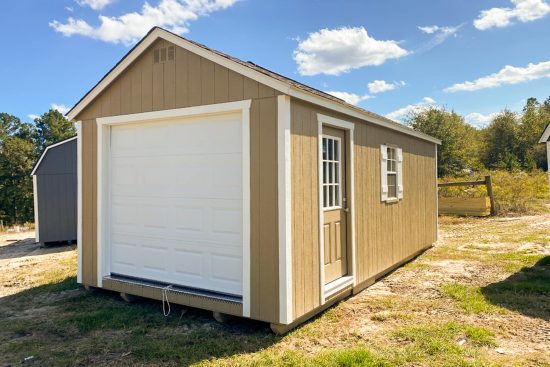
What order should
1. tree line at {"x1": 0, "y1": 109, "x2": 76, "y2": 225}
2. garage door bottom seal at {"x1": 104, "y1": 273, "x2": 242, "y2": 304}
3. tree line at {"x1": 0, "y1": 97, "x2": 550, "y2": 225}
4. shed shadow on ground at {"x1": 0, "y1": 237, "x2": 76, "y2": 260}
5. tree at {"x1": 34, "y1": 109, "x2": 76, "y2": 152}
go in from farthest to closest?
tree at {"x1": 34, "y1": 109, "x2": 76, "y2": 152} → tree line at {"x1": 0, "y1": 109, "x2": 76, "y2": 225} → tree line at {"x1": 0, "y1": 97, "x2": 550, "y2": 225} → shed shadow on ground at {"x1": 0, "y1": 237, "x2": 76, "y2": 260} → garage door bottom seal at {"x1": 104, "y1": 273, "x2": 242, "y2": 304}

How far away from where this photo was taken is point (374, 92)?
25.6 metres

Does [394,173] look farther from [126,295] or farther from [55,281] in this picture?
[55,281]

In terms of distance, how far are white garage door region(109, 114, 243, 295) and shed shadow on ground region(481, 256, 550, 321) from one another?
318cm

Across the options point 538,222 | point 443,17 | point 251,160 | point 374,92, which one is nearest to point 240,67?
point 251,160

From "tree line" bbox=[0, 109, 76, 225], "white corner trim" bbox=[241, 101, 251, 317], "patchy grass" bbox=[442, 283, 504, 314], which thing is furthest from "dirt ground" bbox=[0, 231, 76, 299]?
"tree line" bbox=[0, 109, 76, 225]

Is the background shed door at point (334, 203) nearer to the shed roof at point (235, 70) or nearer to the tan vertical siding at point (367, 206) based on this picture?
the tan vertical siding at point (367, 206)

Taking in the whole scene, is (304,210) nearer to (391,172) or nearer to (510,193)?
(391,172)

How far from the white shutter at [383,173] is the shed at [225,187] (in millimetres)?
32

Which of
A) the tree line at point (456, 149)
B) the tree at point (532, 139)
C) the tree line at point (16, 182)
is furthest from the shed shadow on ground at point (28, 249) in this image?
the tree at point (532, 139)

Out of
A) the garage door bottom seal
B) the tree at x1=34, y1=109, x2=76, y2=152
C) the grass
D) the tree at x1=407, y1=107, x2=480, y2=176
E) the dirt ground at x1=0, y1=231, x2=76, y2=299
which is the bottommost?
the dirt ground at x1=0, y1=231, x2=76, y2=299

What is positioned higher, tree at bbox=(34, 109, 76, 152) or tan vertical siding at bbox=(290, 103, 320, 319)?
tree at bbox=(34, 109, 76, 152)

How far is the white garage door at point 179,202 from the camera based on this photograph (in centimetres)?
424

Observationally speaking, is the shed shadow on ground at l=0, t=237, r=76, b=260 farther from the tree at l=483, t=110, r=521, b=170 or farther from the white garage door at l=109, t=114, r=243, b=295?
the tree at l=483, t=110, r=521, b=170

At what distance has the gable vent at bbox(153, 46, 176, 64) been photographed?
179 inches
